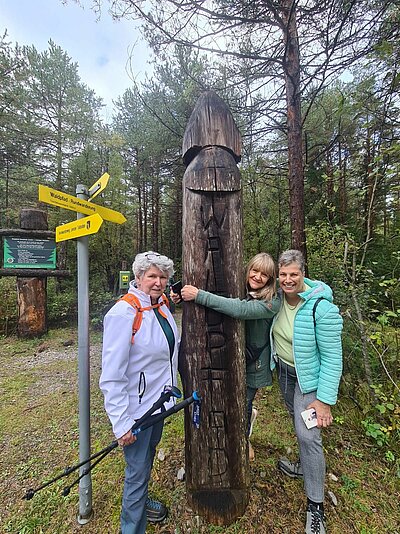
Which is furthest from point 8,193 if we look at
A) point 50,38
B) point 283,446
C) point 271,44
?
point 283,446

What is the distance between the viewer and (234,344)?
1.98m

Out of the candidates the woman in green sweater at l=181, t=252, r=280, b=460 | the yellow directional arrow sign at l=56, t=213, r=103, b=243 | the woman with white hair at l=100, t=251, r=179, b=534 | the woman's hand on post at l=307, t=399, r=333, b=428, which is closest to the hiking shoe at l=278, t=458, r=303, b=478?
the woman in green sweater at l=181, t=252, r=280, b=460

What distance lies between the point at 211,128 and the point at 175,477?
2.90 m

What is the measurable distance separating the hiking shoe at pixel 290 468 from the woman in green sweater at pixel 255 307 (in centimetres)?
70

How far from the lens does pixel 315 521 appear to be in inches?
72.4

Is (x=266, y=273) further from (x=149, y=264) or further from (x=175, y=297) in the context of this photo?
(x=149, y=264)

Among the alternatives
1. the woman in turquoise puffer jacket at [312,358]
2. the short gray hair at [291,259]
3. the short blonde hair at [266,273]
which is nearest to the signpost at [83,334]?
the short blonde hair at [266,273]

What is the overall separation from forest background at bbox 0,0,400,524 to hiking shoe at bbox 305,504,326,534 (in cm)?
107

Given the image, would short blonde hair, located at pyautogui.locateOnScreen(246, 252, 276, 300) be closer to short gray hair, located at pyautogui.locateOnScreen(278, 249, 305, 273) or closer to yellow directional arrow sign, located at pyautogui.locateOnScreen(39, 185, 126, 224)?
short gray hair, located at pyautogui.locateOnScreen(278, 249, 305, 273)

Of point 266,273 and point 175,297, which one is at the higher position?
point 266,273

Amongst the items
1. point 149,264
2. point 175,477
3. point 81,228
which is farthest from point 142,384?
point 175,477

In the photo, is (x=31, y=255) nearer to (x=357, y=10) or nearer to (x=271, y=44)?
(x=271, y=44)

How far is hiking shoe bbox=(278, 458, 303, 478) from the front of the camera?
2.37 metres

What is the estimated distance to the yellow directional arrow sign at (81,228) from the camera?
5.40 ft
